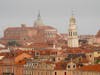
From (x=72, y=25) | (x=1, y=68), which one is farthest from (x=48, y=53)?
(x=72, y=25)

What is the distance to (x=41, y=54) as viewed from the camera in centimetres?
5750

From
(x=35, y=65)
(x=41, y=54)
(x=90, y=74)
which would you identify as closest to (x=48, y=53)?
(x=41, y=54)

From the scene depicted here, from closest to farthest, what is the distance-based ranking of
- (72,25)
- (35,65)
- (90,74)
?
(90,74), (35,65), (72,25)

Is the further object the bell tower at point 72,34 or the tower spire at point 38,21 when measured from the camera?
the tower spire at point 38,21

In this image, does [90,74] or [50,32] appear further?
[50,32]

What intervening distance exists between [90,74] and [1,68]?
10145 mm

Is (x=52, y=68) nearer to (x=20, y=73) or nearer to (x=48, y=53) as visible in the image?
(x=20, y=73)

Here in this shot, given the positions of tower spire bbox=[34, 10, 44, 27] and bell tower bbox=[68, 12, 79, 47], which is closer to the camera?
bell tower bbox=[68, 12, 79, 47]

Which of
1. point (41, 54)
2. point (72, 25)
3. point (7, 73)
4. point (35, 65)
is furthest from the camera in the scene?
point (72, 25)

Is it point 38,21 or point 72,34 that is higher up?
point 72,34

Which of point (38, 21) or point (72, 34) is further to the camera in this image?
point (38, 21)

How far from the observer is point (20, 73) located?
158 feet

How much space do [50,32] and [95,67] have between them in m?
85.2

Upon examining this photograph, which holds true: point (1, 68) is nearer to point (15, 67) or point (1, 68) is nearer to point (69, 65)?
point (15, 67)
